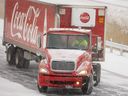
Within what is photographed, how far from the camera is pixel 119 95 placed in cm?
2223

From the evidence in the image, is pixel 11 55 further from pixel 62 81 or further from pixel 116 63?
pixel 62 81

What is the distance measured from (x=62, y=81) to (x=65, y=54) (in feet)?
3.45

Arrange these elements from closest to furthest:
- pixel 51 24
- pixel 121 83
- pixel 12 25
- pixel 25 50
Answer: pixel 51 24 → pixel 121 83 → pixel 25 50 → pixel 12 25

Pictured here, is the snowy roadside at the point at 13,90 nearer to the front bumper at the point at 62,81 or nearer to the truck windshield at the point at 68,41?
the front bumper at the point at 62,81

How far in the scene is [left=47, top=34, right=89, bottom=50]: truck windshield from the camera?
22094 millimetres

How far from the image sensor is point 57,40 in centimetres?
2220

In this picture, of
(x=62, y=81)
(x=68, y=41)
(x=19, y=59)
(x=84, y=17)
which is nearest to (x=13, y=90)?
(x=62, y=81)

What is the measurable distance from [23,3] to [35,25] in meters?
2.48

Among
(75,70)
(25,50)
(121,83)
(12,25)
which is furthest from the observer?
(12,25)

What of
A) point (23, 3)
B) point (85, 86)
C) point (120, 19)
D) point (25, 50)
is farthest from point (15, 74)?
point (120, 19)

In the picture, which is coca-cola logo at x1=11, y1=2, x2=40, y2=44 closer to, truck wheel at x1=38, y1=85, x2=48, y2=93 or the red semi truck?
the red semi truck

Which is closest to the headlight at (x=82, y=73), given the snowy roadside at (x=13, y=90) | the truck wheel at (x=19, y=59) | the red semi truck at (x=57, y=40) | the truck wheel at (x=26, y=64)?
the red semi truck at (x=57, y=40)

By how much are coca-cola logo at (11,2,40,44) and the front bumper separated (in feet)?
17.5

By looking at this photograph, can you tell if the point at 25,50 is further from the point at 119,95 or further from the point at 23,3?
the point at 119,95
